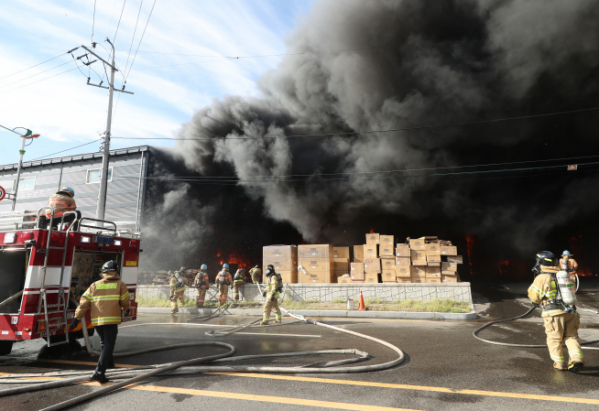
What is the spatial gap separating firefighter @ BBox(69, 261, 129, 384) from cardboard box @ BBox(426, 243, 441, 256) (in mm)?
9227

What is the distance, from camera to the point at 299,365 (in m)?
4.09

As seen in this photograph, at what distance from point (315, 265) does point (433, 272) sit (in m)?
3.79

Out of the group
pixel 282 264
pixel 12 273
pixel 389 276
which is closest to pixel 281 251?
pixel 282 264

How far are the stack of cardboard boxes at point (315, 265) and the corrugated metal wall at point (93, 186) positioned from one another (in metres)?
10.4

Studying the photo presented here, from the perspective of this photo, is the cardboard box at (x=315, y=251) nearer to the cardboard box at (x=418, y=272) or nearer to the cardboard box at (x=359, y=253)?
the cardboard box at (x=359, y=253)

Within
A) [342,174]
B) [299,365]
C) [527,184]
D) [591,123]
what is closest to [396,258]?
[342,174]

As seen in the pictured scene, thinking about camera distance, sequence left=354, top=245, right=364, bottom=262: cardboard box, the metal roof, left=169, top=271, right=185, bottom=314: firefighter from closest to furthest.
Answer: left=169, top=271, right=185, bottom=314: firefighter, left=354, top=245, right=364, bottom=262: cardboard box, the metal roof

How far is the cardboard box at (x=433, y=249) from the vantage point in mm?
10789

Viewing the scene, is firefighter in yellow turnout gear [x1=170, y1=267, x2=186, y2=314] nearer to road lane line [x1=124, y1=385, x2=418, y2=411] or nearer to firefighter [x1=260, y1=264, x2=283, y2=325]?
firefighter [x1=260, y1=264, x2=283, y2=325]

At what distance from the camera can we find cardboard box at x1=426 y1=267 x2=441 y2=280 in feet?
35.6

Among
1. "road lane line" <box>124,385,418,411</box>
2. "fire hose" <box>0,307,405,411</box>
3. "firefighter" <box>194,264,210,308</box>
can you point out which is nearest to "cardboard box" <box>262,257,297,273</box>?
"firefighter" <box>194,264,210,308</box>

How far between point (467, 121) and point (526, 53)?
288 cm

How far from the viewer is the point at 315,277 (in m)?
11.6

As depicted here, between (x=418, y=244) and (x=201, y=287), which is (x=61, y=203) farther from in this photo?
(x=418, y=244)
